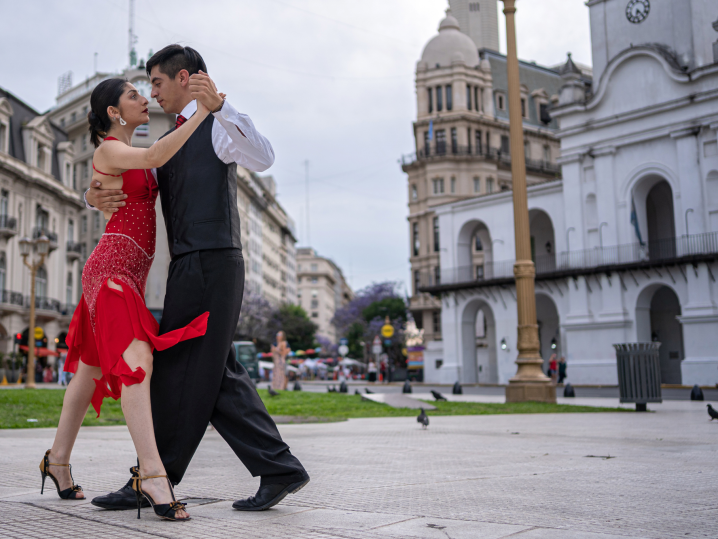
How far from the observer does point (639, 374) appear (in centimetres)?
1416

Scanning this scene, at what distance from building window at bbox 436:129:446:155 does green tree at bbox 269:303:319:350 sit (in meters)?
27.9

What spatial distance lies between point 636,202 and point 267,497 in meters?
34.6

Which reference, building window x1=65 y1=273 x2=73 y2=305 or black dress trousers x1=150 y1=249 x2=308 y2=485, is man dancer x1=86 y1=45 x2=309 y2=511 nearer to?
black dress trousers x1=150 y1=249 x2=308 y2=485

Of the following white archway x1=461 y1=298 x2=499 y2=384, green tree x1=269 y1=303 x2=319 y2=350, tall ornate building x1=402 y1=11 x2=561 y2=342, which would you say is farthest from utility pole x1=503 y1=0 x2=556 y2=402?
green tree x1=269 y1=303 x2=319 y2=350

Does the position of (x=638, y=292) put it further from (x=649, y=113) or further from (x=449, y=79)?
(x=449, y=79)

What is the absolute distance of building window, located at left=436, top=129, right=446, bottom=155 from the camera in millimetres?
62688

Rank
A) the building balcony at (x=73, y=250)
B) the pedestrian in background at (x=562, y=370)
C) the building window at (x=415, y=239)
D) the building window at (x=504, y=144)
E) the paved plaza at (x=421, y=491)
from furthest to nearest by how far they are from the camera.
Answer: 1. the building window at (x=504, y=144)
2. the building window at (x=415, y=239)
3. the building balcony at (x=73, y=250)
4. the pedestrian in background at (x=562, y=370)
5. the paved plaza at (x=421, y=491)

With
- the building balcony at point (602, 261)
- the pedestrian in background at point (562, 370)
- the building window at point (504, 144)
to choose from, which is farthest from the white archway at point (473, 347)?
the building window at point (504, 144)

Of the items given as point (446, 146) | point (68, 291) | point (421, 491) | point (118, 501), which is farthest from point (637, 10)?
point (68, 291)

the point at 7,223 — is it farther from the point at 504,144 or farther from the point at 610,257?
the point at 504,144

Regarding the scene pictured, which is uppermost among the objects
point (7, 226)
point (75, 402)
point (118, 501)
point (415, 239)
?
point (415, 239)

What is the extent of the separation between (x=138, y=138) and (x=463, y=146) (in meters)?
27.0

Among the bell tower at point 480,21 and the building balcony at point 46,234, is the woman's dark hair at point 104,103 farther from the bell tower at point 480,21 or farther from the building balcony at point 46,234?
the bell tower at point 480,21

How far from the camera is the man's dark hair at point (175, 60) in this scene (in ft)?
11.1
